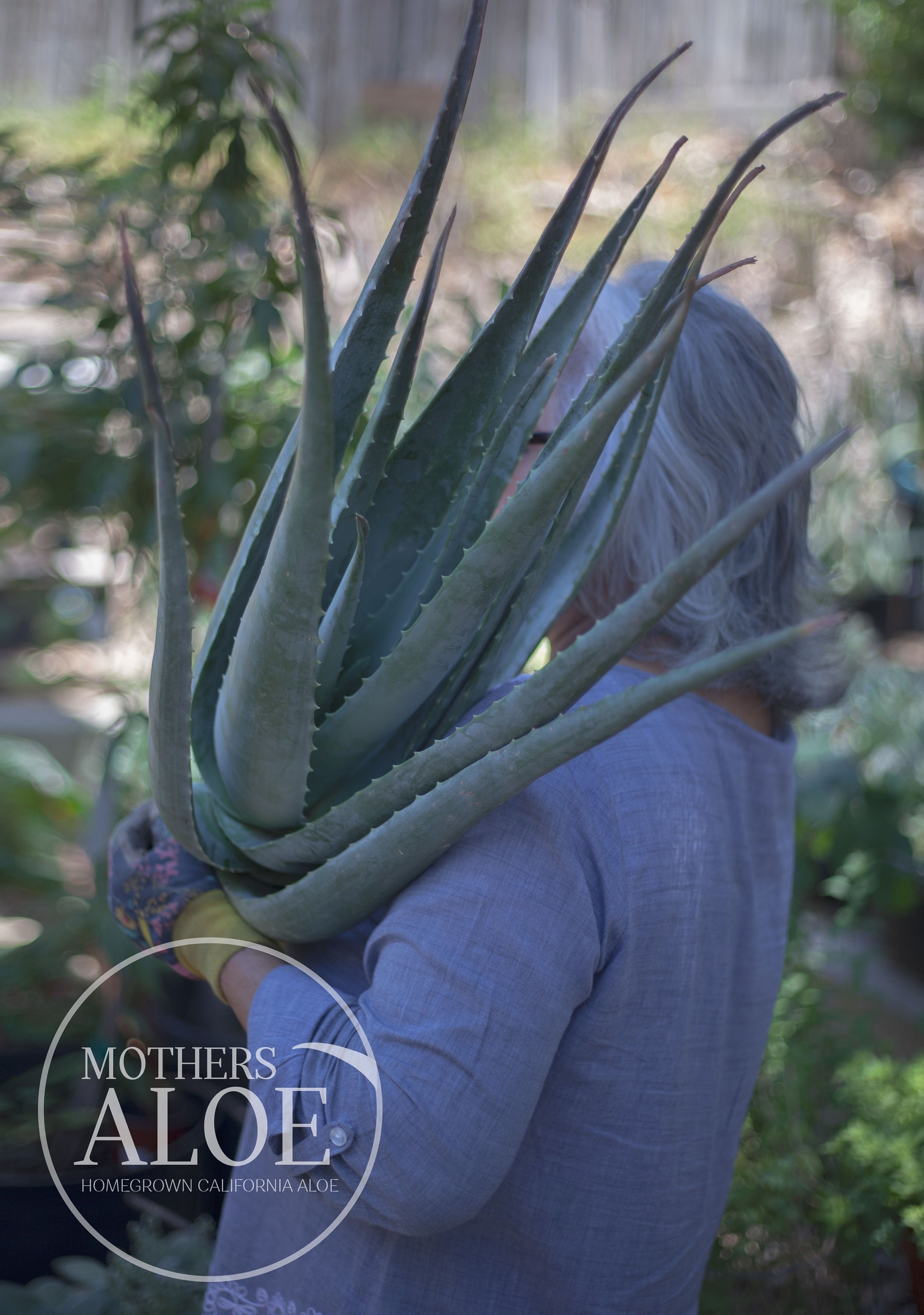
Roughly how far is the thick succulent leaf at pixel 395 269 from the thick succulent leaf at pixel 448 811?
27 centimetres

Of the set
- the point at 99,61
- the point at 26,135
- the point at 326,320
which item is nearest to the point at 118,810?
the point at 326,320

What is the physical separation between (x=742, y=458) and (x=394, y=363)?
0.35 m

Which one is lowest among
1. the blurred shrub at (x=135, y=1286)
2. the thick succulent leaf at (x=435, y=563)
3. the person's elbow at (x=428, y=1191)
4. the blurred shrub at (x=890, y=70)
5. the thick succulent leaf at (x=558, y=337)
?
the blurred shrub at (x=135, y=1286)

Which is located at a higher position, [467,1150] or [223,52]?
[223,52]

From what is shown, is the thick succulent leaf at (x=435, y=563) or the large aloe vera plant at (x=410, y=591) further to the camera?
the thick succulent leaf at (x=435, y=563)

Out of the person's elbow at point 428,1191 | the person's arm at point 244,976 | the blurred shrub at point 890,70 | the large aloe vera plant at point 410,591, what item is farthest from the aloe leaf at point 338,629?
the blurred shrub at point 890,70

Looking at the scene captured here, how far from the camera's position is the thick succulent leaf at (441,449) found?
775 mm

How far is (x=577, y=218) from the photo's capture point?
0.77m

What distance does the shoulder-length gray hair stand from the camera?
3.01 ft

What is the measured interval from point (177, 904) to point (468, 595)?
1.35 ft

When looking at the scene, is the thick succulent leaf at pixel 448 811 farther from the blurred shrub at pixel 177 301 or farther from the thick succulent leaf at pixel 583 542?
the blurred shrub at pixel 177 301

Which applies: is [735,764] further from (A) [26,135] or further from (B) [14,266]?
(A) [26,135]

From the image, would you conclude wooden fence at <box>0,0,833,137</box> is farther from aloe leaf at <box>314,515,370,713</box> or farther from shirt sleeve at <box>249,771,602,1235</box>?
shirt sleeve at <box>249,771,602,1235</box>

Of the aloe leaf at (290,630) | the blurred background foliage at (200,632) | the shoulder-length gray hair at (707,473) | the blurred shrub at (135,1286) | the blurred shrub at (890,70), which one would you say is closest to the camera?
the aloe leaf at (290,630)
